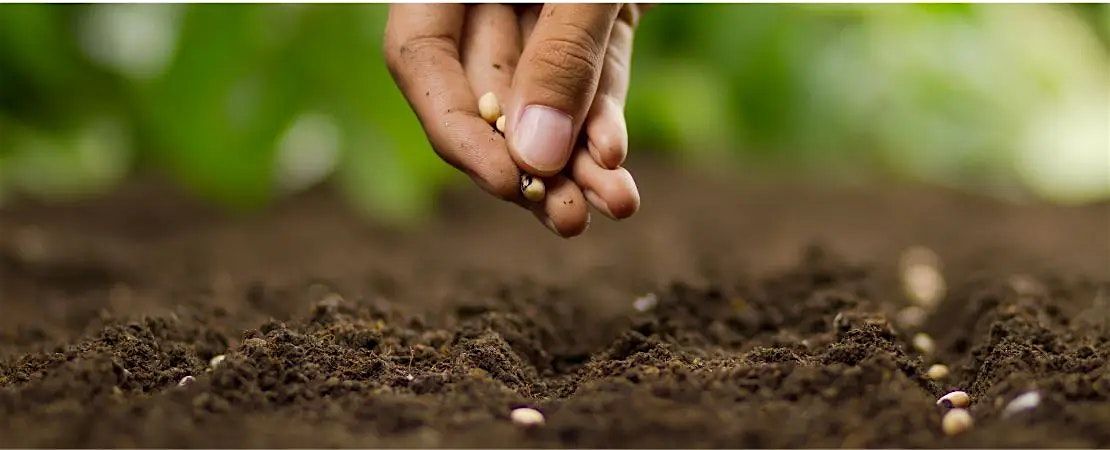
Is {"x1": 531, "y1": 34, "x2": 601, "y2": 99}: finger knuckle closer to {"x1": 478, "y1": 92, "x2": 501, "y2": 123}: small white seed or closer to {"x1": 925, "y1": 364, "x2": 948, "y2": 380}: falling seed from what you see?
{"x1": 478, "y1": 92, "x2": 501, "y2": 123}: small white seed

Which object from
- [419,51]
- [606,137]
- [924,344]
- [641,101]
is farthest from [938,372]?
[641,101]

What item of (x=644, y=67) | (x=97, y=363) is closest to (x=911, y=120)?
(x=644, y=67)

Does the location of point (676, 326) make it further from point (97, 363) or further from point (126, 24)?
point (126, 24)

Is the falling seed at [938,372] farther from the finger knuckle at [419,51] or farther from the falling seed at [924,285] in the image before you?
the finger knuckle at [419,51]

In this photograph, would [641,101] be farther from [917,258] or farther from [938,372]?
[938,372]

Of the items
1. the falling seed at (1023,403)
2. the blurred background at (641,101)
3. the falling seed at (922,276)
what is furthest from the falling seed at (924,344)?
the blurred background at (641,101)

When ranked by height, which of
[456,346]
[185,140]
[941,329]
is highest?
[185,140]
